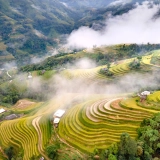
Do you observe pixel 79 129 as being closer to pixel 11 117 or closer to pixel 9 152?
pixel 9 152

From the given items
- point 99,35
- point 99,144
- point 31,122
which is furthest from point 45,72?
point 99,35

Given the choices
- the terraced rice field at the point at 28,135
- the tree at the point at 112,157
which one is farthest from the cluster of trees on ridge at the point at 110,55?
the tree at the point at 112,157

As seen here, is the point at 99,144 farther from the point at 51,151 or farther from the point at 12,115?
the point at 12,115

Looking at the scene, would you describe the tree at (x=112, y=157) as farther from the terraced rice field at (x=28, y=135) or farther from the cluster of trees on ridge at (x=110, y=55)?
the cluster of trees on ridge at (x=110, y=55)

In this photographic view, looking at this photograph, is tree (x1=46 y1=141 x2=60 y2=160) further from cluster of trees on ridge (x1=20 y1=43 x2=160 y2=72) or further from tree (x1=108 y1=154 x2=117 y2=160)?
cluster of trees on ridge (x1=20 y1=43 x2=160 y2=72)

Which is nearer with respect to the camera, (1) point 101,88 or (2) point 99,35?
(1) point 101,88

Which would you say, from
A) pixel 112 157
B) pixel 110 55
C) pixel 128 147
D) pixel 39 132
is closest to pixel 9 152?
pixel 39 132

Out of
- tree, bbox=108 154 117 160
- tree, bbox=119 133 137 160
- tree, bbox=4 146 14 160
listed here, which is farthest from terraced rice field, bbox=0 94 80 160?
tree, bbox=119 133 137 160

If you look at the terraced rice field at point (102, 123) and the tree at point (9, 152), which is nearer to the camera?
the terraced rice field at point (102, 123)
